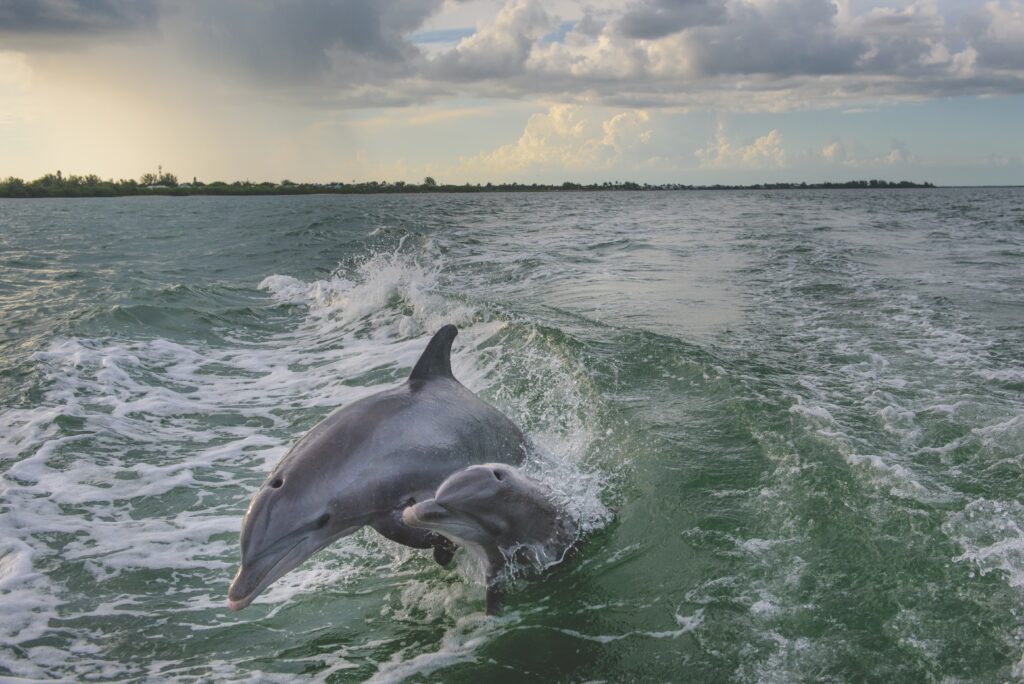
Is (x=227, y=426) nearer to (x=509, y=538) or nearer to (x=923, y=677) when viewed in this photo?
(x=509, y=538)

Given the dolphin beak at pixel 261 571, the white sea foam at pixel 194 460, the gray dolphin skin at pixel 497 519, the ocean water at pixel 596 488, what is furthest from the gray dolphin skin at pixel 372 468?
the ocean water at pixel 596 488

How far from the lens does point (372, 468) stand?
15.1ft

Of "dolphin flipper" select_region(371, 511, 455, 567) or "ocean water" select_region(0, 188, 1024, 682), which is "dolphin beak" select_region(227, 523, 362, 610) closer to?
"dolphin flipper" select_region(371, 511, 455, 567)

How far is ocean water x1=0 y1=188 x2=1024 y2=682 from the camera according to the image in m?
4.63

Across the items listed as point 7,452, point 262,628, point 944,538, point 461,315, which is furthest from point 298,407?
point 944,538

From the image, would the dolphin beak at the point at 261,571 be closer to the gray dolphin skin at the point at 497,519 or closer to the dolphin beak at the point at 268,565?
the dolphin beak at the point at 268,565

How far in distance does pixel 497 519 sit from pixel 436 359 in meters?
1.40

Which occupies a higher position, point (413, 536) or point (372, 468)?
point (372, 468)


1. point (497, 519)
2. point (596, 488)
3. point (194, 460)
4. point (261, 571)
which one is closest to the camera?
point (261, 571)

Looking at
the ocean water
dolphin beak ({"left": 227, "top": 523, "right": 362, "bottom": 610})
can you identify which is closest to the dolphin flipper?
the ocean water

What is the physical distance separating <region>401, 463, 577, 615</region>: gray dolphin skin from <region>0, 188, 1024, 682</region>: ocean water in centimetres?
21

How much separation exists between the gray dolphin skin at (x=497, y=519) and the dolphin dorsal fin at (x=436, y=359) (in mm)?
1023

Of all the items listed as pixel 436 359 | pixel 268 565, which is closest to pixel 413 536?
pixel 268 565

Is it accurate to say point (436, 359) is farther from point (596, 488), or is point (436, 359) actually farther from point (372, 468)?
point (596, 488)
